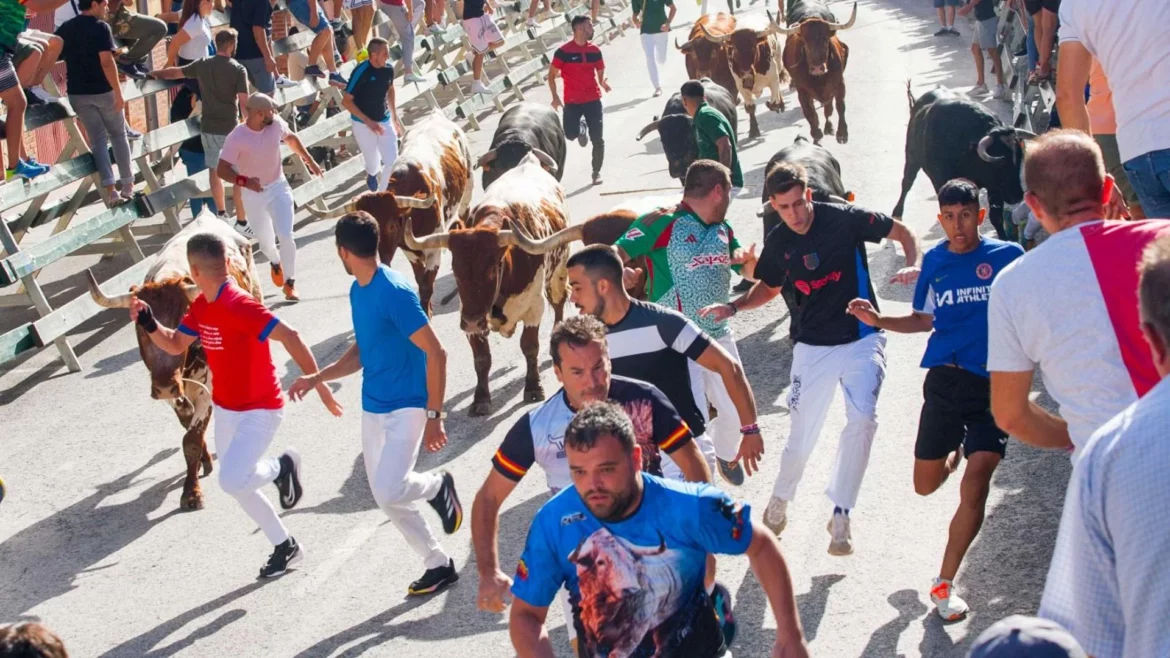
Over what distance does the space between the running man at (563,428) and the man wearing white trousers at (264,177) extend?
8.26 metres

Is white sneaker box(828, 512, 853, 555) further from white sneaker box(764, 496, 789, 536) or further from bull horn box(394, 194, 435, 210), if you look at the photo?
bull horn box(394, 194, 435, 210)

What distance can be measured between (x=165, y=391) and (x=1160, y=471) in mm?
7553

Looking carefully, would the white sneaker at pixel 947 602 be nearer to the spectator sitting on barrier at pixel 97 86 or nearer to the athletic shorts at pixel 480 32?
the spectator sitting on barrier at pixel 97 86

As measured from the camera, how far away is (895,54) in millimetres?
24312

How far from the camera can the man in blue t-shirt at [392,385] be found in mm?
7020

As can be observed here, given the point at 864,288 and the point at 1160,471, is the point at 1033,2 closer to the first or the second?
the point at 864,288

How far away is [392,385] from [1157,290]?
4797 millimetres

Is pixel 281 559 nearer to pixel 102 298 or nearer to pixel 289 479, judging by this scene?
pixel 289 479

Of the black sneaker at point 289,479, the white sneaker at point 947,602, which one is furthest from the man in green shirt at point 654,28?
the white sneaker at point 947,602

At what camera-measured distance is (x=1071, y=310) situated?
4062 millimetres

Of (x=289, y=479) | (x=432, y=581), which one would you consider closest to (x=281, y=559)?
(x=289, y=479)

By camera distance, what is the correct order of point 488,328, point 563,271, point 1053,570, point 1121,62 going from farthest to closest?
point 563,271, point 488,328, point 1121,62, point 1053,570

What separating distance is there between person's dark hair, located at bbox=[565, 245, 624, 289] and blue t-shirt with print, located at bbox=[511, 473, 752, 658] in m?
2.02

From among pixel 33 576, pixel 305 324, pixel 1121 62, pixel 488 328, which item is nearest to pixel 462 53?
pixel 305 324
